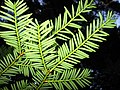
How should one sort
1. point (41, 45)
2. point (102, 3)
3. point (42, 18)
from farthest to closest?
point (102, 3) → point (42, 18) → point (41, 45)

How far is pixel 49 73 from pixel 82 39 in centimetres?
9

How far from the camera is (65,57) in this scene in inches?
15.6

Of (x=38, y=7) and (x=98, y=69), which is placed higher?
(x=38, y=7)

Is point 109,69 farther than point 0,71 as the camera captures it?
Yes

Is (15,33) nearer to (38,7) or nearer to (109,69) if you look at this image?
(109,69)

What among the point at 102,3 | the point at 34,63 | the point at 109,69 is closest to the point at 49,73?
the point at 34,63

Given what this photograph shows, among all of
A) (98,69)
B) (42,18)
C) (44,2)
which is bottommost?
(98,69)

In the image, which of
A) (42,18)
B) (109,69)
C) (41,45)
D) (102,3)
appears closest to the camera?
(41,45)

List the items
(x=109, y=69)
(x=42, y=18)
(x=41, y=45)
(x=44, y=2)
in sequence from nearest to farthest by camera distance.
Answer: (x=41, y=45), (x=109, y=69), (x=42, y=18), (x=44, y=2)

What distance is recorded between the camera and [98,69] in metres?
4.32

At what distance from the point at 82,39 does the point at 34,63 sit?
0.10 metres

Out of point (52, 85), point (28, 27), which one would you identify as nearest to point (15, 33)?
point (28, 27)

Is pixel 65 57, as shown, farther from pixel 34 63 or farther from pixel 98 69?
pixel 98 69

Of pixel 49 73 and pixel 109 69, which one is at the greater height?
pixel 49 73
